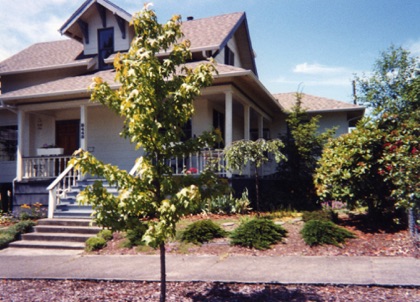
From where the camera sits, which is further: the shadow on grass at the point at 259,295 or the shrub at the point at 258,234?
the shrub at the point at 258,234

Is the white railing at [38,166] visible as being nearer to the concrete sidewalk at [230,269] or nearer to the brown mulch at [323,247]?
the concrete sidewalk at [230,269]

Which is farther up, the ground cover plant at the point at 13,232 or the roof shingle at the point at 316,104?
the roof shingle at the point at 316,104

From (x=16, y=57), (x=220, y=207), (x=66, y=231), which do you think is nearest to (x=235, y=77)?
(x=220, y=207)

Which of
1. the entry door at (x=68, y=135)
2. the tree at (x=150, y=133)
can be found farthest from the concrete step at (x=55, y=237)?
the entry door at (x=68, y=135)

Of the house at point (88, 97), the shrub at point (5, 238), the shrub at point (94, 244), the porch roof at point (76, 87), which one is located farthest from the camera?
the house at point (88, 97)

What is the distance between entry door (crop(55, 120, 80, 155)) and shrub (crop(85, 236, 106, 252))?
8128 millimetres

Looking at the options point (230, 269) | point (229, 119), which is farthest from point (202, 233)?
point (229, 119)

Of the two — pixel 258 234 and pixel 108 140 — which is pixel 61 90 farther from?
pixel 258 234

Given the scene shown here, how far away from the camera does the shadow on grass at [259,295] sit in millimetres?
4906

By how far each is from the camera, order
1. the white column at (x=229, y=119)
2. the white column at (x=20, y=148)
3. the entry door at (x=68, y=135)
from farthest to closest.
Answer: the entry door at (x=68, y=135) → the white column at (x=20, y=148) → the white column at (x=229, y=119)

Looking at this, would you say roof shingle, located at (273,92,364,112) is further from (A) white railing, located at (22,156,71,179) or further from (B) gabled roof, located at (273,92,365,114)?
(A) white railing, located at (22,156,71,179)

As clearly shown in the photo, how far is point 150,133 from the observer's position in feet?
14.3

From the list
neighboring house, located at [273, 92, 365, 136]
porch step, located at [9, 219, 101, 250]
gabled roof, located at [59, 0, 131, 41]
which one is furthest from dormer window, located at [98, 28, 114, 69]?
neighboring house, located at [273, 92, 365, 136]

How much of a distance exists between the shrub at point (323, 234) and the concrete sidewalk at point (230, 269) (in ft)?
2.17
